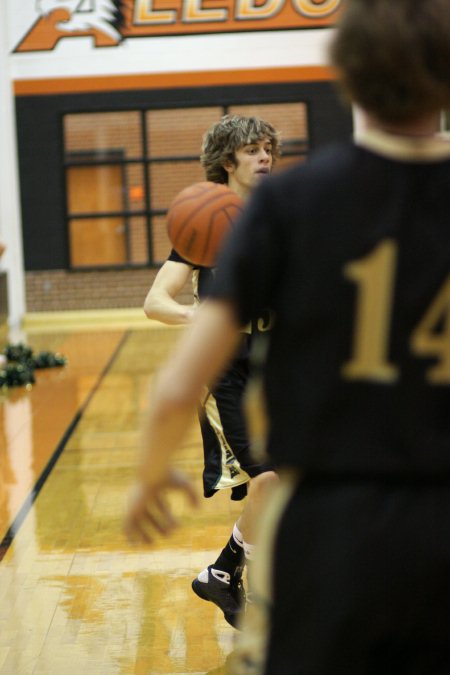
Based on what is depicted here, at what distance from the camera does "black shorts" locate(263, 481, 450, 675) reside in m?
1.48

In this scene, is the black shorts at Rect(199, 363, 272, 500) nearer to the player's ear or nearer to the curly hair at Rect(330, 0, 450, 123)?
the player's ear

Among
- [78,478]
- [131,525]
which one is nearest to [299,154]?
[78,478]

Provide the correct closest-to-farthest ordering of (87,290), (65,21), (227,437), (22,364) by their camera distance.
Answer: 1. (227,437)
2. (22,364)
3. (65,21)
4. (87,290)

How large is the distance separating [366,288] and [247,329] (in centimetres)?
212

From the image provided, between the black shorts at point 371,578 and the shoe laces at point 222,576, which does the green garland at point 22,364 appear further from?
the black shorts at point 371,578

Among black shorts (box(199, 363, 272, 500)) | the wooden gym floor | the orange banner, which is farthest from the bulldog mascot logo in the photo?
black shorts (box(199, 363, 272, 500))

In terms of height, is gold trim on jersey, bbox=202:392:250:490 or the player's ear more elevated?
the player's ear

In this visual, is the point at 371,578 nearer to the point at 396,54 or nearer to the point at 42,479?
the point at 396,54

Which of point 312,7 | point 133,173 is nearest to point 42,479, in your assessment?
point 133,173

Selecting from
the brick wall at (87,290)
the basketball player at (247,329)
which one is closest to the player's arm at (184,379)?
the basketball player at (247,329)

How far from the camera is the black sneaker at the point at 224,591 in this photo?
3.97 m

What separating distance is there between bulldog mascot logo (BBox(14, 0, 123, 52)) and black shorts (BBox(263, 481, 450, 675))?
1711 centimetres

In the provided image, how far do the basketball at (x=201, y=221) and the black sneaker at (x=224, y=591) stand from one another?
1526mm

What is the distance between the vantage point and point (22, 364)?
1144 cm
